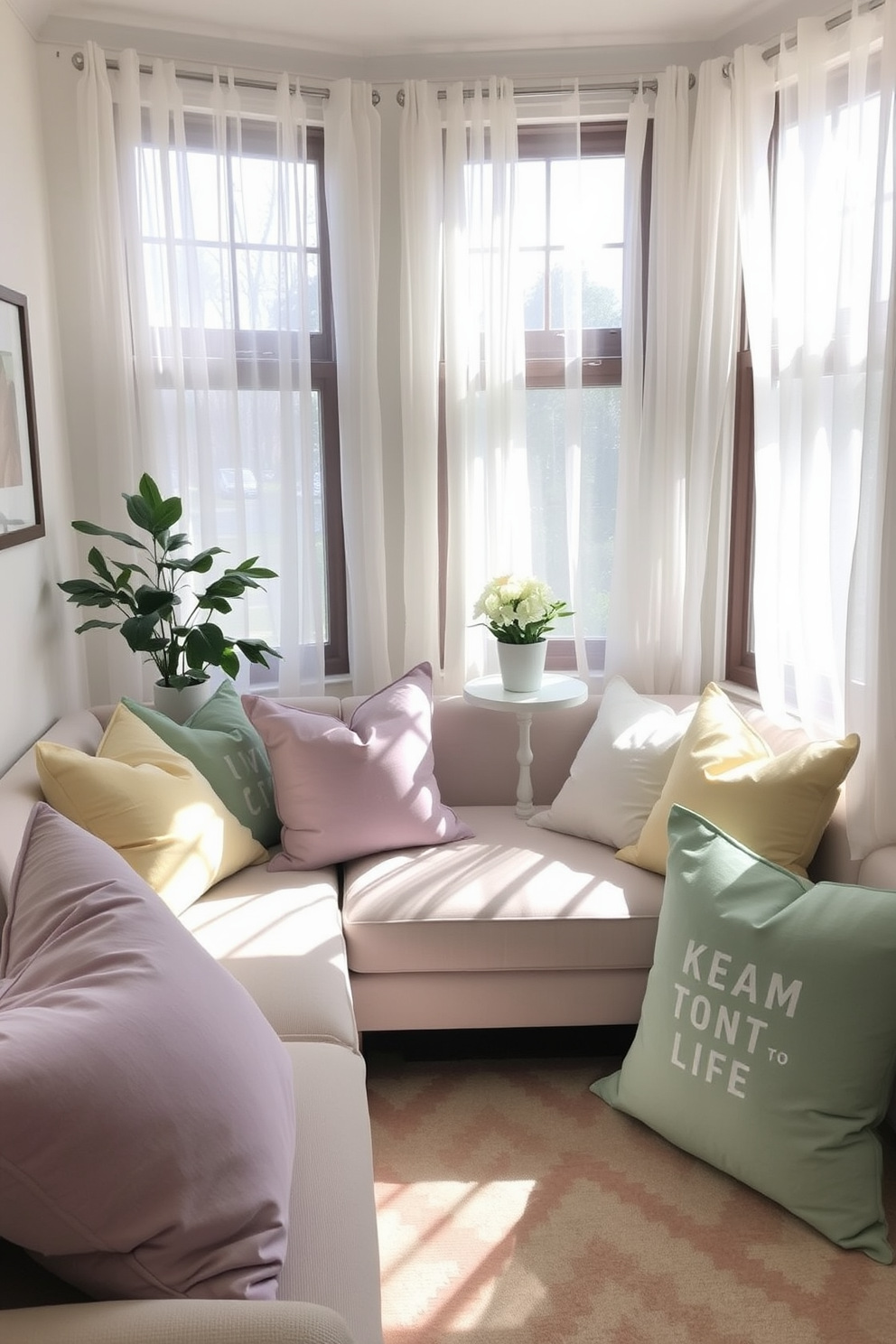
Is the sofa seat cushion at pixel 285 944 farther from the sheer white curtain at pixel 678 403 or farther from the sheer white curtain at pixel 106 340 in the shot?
the sheer white curtain at pixel 678 403

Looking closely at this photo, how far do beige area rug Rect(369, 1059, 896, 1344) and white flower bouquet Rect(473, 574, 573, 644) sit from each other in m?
1.17

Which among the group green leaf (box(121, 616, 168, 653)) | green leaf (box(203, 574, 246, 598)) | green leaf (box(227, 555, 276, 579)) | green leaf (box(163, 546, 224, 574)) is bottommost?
green leaf (box(121, 616, 168, 653))

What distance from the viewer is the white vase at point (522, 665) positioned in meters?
2.92

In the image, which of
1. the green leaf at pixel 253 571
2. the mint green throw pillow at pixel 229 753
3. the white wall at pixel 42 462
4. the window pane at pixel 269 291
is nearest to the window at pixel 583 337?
the window pane at pixel 269 291

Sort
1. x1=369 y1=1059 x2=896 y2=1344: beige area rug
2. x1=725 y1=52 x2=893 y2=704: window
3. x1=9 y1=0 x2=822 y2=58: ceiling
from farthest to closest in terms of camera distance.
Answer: x1=9 y1=0 x2=822 y2=58: ceiling
x1=725 y1=52 x2=893 y2=704: window
x1=369 y1=1059 x2=896 y2=1344: beige area rug

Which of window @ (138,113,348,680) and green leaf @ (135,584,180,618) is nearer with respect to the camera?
green leaf @ (135,584,180,618)

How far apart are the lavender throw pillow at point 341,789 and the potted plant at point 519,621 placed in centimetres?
36

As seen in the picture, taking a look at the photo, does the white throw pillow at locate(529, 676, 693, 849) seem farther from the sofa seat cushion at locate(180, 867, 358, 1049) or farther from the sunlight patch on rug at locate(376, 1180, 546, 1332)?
the sunlight patch on rug at locate(376, 1180, 546, 1332)

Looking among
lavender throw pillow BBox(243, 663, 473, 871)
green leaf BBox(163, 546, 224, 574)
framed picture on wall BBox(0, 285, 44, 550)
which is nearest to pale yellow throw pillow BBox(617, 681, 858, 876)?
lavender throw pillow BBox(243, 663, 473, 871)

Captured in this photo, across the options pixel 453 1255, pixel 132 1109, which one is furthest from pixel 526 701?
pixel 132 1109

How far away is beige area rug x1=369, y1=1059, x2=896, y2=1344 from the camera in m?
1.85

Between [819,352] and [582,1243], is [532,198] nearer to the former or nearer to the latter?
[819,352]

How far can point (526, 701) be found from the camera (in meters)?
2.87

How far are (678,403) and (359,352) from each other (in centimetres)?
98
